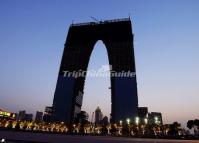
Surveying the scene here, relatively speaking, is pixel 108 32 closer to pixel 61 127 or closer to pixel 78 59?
pixel 78 59

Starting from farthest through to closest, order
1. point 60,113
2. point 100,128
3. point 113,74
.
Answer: point 60,113, point 113,74, point 100,128

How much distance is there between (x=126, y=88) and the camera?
496ft

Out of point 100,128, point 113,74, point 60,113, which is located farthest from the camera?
point 60,113

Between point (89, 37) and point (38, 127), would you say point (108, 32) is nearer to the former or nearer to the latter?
point (89, 37)

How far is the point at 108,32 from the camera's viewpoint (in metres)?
166

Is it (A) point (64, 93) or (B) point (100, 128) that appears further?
(A) point (64, 93)

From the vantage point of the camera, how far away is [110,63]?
511 feet

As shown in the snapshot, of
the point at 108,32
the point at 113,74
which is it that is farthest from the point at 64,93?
the point at 108,32

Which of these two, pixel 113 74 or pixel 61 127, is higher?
pixel 113 74

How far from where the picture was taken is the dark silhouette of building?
149250 mm

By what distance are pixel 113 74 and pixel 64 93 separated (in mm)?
37931

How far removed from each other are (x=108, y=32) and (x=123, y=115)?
59.2 metres

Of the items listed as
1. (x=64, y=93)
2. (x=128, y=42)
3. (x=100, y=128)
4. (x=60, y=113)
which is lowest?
(x=100, y=128)

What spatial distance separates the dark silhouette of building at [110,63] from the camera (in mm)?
149250
